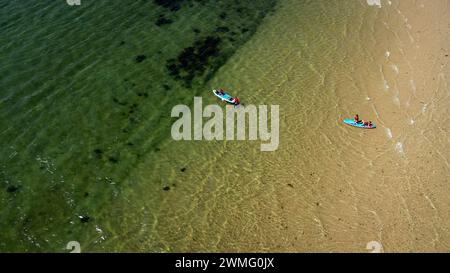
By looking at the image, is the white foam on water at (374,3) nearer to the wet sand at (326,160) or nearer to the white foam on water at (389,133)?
the wet sand at (326,160)

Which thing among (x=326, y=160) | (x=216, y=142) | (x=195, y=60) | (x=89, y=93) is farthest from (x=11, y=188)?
(x=326, y=160)

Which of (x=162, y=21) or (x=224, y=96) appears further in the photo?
(x=162, y=21)

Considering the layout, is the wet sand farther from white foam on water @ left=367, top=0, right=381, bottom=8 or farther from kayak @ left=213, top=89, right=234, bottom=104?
white foam on water @ left=367, top=0, right=381, bottom=8

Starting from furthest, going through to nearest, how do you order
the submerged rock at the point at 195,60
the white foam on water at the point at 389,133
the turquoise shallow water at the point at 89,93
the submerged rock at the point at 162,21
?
the submerged rock at the point at 162,21
the submerged rock at the point at 195,60
the white foam on water at the point at 389,133
the turquoise shallow water at the point at 89,93

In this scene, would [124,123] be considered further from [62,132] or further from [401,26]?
[401,26]

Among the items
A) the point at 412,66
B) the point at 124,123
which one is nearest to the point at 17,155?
the point at 124,123

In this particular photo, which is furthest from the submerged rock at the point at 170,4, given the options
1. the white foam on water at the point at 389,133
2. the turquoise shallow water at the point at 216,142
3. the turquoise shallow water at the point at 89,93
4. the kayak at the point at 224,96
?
the white foam on water at the point at 389,133

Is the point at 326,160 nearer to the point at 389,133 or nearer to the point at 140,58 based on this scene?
the point at 389,133
